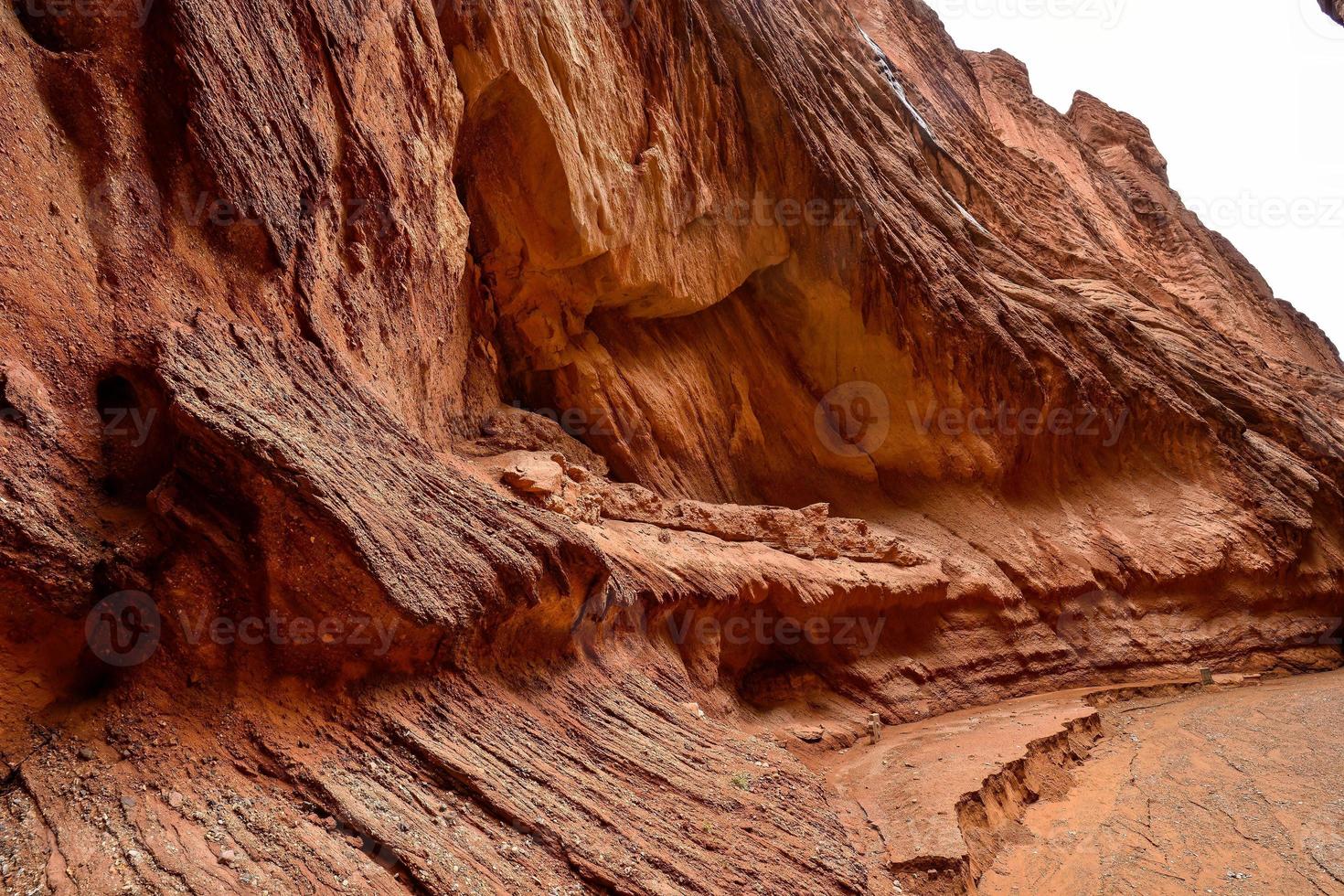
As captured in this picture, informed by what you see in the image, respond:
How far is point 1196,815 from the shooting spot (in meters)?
6.49

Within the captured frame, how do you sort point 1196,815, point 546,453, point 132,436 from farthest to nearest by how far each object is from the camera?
point 546,453, point 1196,815, point 132,436

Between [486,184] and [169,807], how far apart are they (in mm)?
6982

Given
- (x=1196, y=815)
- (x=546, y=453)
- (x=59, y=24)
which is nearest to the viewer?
(x=59, y=24)

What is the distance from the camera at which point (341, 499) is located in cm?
402

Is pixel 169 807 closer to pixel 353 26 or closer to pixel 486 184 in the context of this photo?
pixel 353 26

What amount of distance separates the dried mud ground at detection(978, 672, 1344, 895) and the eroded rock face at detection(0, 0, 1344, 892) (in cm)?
169

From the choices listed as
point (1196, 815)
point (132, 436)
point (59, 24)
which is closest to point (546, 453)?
point (132, 436)

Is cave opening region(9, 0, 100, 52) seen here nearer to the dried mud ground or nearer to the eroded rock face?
the eroded rock face

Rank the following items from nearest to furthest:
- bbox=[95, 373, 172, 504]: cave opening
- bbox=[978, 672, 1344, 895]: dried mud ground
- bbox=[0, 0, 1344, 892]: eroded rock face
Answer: bbox=[0, 0, 1344, 892]: eroded rock face < bbox=[95, 373, 172, 504]: cave opening < bbox=[978, 672, 1344, 895]: dried mud ground

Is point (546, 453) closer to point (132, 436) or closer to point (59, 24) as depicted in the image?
point (132, 436)

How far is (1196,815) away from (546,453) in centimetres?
637

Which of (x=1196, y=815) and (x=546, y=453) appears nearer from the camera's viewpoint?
(x=1196, y=815)

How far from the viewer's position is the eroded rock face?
11.3 feet

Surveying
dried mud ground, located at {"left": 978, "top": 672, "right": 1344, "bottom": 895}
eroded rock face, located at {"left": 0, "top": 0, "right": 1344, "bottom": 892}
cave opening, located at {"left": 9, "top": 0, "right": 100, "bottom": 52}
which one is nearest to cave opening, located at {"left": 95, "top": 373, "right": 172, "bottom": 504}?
eroded rock face, located at {"left": 0, "top": 0, "right": 1344, "bottom": 892}
